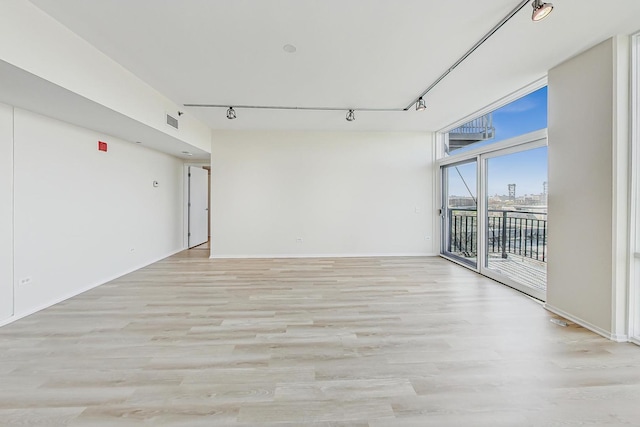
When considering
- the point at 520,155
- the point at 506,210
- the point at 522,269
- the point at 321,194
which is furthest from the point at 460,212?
the point at 321,194

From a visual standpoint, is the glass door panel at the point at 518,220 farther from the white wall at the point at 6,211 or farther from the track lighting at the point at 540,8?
the white wall at the point at 6,211

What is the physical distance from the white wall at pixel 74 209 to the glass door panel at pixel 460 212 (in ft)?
19.6

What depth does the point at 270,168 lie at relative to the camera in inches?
218

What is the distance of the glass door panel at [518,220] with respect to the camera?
10.8 ft

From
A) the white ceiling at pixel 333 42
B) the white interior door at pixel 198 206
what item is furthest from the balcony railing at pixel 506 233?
the white interior door at pixel 198 206

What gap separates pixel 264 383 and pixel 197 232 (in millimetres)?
6115

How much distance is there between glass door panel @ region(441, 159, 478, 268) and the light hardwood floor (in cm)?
178

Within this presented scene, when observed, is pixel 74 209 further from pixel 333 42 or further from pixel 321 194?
pixel 321 194

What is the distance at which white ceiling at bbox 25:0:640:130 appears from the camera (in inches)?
79.9

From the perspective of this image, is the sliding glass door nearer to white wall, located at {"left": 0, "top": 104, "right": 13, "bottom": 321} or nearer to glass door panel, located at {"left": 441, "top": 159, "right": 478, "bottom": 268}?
glass door panel, located at {"left": 441, "top": 159, "right": 478, "bottom": 268}

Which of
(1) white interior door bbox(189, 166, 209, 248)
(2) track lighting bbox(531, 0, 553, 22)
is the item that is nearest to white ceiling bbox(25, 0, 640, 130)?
(2) track lighting bbox(531, 0, 553, 22)

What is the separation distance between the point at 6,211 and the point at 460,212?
259 inches

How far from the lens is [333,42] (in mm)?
2455

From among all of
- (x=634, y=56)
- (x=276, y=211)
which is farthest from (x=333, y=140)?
(x=634, y=56)
